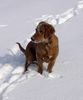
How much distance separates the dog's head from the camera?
444 cm

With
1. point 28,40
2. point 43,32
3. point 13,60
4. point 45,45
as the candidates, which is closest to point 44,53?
point 45,45

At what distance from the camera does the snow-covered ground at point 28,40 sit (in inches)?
161

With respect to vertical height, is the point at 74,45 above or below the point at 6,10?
above

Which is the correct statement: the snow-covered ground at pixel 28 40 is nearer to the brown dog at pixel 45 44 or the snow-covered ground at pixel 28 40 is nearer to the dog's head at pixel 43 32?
the brown dog at pixel 45 44

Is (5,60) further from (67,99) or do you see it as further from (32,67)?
(67,99)

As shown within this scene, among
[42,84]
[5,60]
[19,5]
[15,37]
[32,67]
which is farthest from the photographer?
[19,5]

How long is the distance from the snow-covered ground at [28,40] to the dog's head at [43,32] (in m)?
0.46

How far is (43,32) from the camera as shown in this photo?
14.7ft

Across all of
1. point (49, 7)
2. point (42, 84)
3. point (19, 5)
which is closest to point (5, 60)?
point (42, 84)

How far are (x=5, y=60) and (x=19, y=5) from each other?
3982mm

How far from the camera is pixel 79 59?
16.1 ft

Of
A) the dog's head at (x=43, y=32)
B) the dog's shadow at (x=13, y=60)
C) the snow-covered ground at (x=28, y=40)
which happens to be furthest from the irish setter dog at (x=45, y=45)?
the dog's shadow at (x=13, y=60)

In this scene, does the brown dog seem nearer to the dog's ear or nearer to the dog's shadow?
the dog's ear

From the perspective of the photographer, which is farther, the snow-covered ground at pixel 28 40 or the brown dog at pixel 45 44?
the brown dog at pixel 45 44
